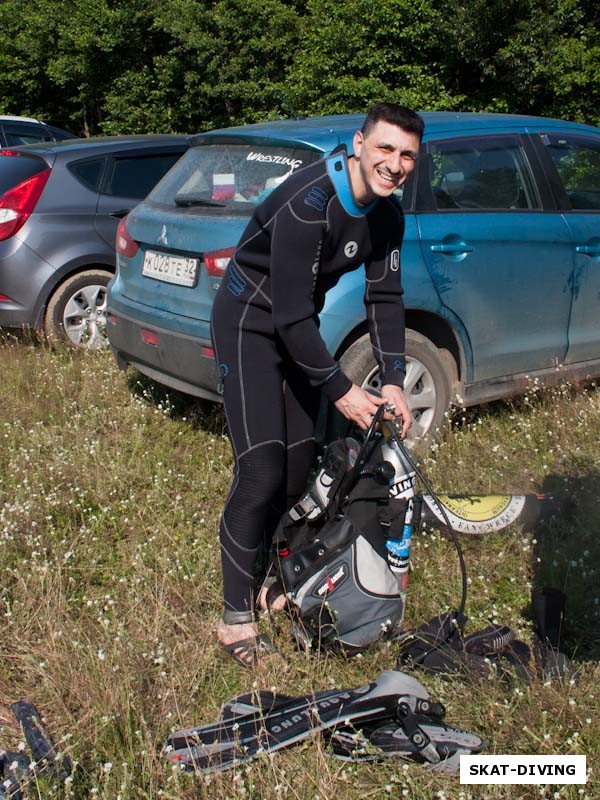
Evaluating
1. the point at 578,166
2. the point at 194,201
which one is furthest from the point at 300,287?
the point at 578,166

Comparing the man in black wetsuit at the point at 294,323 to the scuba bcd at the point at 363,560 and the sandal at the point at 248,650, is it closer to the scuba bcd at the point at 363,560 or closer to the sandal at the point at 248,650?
the sandal at the point at 248,650

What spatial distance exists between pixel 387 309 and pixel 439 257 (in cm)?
140

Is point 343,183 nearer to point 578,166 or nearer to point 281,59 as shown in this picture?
point 578,166

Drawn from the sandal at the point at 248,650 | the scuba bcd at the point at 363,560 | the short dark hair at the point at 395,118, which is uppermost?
the short dark hair at the point at 395,118

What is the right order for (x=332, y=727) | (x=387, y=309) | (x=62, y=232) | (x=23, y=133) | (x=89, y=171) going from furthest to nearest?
(x=23, y=133) < (x=89, y=171) < (x=62, y=232) < (x=387, y=309) < (x=332, y=727)

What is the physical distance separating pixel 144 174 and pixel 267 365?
479cm

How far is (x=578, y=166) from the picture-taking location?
5.49 metres

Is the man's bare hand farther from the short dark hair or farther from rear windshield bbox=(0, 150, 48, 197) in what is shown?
rear windshield bbox=(0, 150, 48, 197)

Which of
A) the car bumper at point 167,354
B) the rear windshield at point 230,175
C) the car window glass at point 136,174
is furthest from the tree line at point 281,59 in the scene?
the car bumper at point 167,354

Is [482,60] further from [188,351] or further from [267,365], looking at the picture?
[267,365]

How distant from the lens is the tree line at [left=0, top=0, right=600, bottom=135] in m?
13.3

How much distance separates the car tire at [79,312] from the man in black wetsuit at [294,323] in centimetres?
369

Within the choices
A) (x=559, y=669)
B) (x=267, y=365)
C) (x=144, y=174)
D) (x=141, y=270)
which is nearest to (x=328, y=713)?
(x=559, y=669)

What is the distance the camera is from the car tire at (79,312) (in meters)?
6.82
